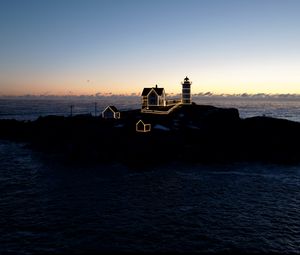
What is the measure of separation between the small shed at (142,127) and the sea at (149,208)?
14359 millimetres

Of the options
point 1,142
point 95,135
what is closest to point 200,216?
point 95,135

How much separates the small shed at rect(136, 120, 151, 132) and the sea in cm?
1436

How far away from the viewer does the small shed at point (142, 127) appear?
5538 cm

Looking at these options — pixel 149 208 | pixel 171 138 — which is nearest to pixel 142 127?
pixel 171 138

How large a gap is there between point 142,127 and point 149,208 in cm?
2920

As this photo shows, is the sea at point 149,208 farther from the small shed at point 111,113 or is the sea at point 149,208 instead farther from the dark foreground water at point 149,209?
the small shed at point 111,113

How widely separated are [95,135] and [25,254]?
36.2 metres

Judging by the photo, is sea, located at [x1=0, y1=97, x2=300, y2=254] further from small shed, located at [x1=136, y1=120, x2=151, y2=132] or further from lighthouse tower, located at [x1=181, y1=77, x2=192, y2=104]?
lighthouse tower, located at [x1=181, y1=77, x2=192, y2=104]

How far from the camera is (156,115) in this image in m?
66.2

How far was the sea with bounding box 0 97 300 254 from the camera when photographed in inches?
823

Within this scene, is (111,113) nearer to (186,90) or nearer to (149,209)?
(186,90)

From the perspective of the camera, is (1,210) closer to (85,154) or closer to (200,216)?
(200,216)

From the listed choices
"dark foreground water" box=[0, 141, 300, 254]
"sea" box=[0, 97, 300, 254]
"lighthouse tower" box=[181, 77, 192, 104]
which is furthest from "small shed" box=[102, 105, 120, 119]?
"dark foreground water" box=[0, 141, 300, 254]

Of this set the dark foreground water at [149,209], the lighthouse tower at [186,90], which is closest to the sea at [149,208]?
the dark foreground water at [149,209]
